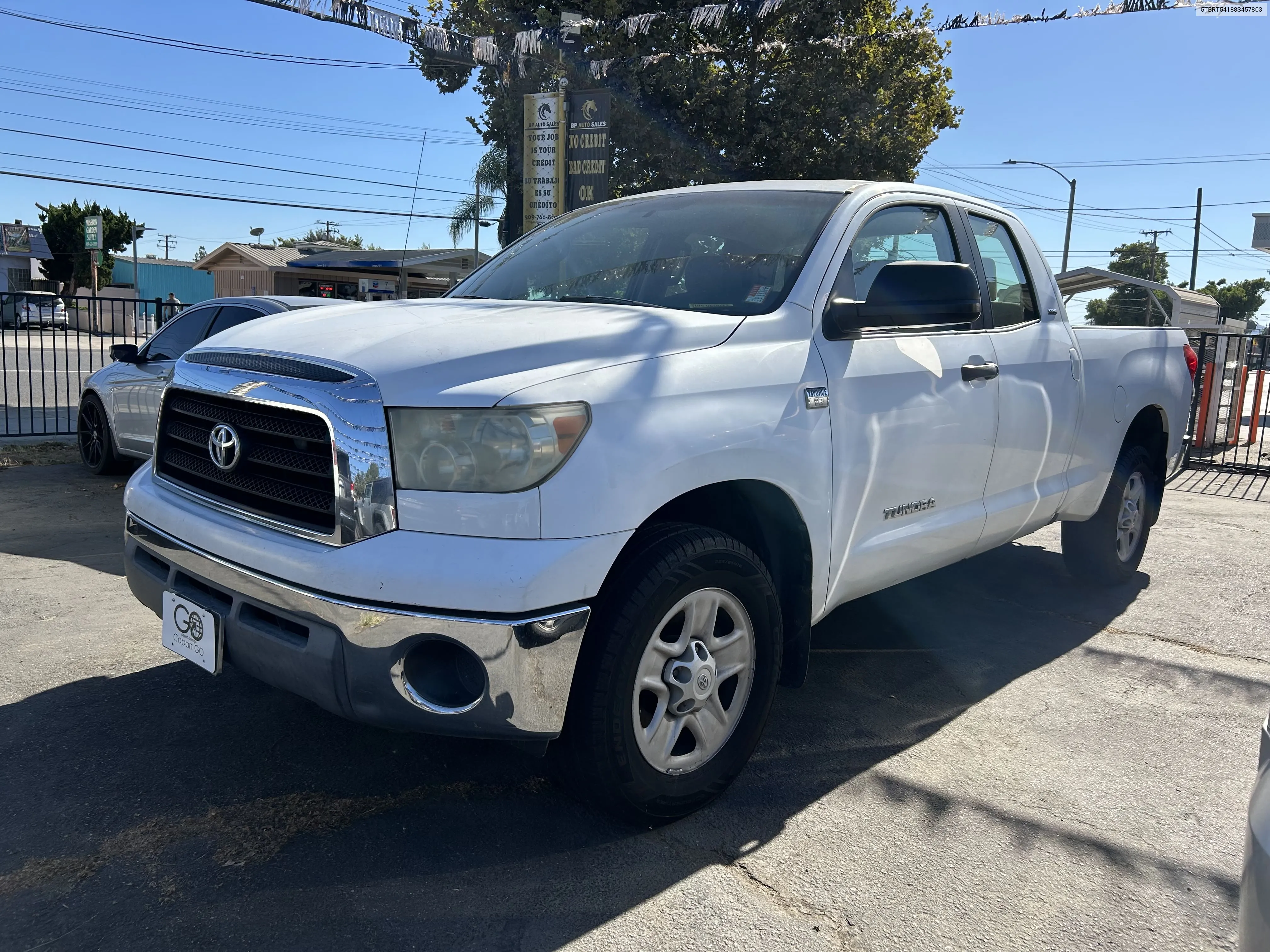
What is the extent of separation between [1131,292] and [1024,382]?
175ft

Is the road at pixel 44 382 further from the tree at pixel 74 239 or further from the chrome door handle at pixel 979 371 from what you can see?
the tree at pixel 74 239

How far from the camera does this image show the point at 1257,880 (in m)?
1.56

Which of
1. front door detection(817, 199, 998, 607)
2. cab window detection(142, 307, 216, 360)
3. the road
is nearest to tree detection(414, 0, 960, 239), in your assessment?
the road

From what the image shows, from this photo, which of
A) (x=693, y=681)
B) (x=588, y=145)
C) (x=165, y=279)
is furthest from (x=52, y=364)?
(x=165, y=279)

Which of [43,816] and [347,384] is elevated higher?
[347,384]

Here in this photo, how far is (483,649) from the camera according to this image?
2348mm

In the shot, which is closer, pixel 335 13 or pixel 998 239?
pixel 998 239

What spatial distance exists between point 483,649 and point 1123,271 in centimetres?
7263

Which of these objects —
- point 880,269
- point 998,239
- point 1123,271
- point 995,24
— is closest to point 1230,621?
point 998,239

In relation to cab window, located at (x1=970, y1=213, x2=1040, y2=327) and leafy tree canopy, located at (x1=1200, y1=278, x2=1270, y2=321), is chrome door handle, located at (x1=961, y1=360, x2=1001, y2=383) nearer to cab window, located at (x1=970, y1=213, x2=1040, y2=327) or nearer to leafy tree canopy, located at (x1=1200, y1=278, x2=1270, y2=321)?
cab window, located at (x1=970, y1=213, x2=1040, y2=327)

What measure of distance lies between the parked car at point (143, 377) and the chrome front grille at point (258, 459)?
4000 millimetres

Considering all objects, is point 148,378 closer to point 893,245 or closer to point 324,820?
point 324,820

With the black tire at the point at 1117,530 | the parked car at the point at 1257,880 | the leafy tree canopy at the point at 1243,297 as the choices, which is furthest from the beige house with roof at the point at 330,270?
the leafy tree canopy at the point at 1243,297

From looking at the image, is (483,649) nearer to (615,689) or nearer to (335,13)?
(615,689)
